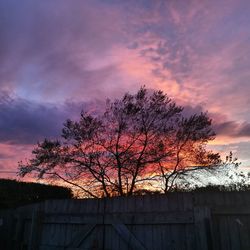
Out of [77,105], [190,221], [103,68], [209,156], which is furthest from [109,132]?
[190,221]

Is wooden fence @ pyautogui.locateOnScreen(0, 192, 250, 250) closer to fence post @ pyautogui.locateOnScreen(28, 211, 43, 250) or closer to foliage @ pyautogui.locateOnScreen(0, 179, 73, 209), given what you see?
fence post @ pyautogui.locateOnScreen(28, 211, 43, 250)

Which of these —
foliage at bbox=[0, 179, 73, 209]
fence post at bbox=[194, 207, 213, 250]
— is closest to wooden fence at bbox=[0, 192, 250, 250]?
fence post at bbox=[194, 207, 213, 250]

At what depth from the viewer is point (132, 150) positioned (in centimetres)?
1518

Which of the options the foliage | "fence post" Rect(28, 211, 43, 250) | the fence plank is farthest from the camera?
the foliage

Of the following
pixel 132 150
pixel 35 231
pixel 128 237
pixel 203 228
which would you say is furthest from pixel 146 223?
pixel 132 150

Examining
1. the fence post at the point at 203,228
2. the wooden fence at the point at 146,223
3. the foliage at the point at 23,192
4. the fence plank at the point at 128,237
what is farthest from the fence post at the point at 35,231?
the foliage at the point at 23,192

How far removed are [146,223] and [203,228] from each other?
128 cm

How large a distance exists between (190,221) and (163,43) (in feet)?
21.3

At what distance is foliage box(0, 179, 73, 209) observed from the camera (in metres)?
14.2

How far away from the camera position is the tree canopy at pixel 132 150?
49.5ft

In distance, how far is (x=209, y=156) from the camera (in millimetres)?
15164

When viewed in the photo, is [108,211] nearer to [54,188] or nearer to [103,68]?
[103,68]

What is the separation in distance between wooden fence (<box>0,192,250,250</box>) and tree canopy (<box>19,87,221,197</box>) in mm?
6671

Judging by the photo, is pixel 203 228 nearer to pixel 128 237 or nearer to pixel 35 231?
pixel 128 237
